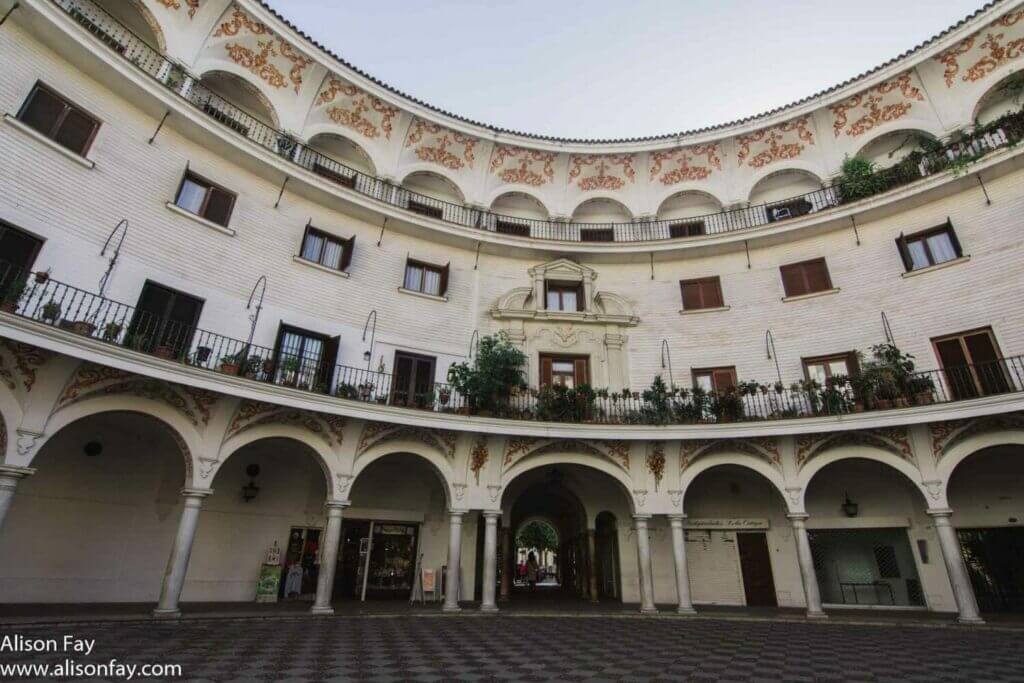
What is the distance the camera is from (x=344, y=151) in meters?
16.8

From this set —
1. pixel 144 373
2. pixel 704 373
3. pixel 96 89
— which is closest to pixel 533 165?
pixel 704 373

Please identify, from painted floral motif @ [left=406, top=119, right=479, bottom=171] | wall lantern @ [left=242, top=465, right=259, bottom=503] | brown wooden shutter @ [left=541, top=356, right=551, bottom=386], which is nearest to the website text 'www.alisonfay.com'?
wall lantern @ [left=242, top=465, right=259, bottom=503]

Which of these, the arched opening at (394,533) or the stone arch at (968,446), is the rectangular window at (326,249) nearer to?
the arched opening at (394,533)

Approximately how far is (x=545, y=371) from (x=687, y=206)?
27.0ft

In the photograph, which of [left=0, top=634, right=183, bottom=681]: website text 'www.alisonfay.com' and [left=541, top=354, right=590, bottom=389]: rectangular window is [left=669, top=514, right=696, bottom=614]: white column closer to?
[left=541, top=354, right=590, bottom=389]: rectangular window

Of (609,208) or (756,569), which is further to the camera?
(609,208)

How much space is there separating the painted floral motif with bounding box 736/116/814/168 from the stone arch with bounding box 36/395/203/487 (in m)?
18.1

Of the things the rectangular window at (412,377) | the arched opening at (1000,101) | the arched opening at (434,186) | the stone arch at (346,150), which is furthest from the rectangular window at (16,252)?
the arched opening at (1000,101)

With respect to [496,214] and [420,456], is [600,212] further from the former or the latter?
[420,456]

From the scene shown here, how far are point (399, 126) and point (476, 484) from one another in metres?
11.7

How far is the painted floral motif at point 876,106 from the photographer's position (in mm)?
15703

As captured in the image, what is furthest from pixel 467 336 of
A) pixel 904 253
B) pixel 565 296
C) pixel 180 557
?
pixel 904 253

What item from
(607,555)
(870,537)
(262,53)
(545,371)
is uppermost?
(262,53)

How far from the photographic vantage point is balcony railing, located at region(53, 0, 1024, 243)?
1283cm
